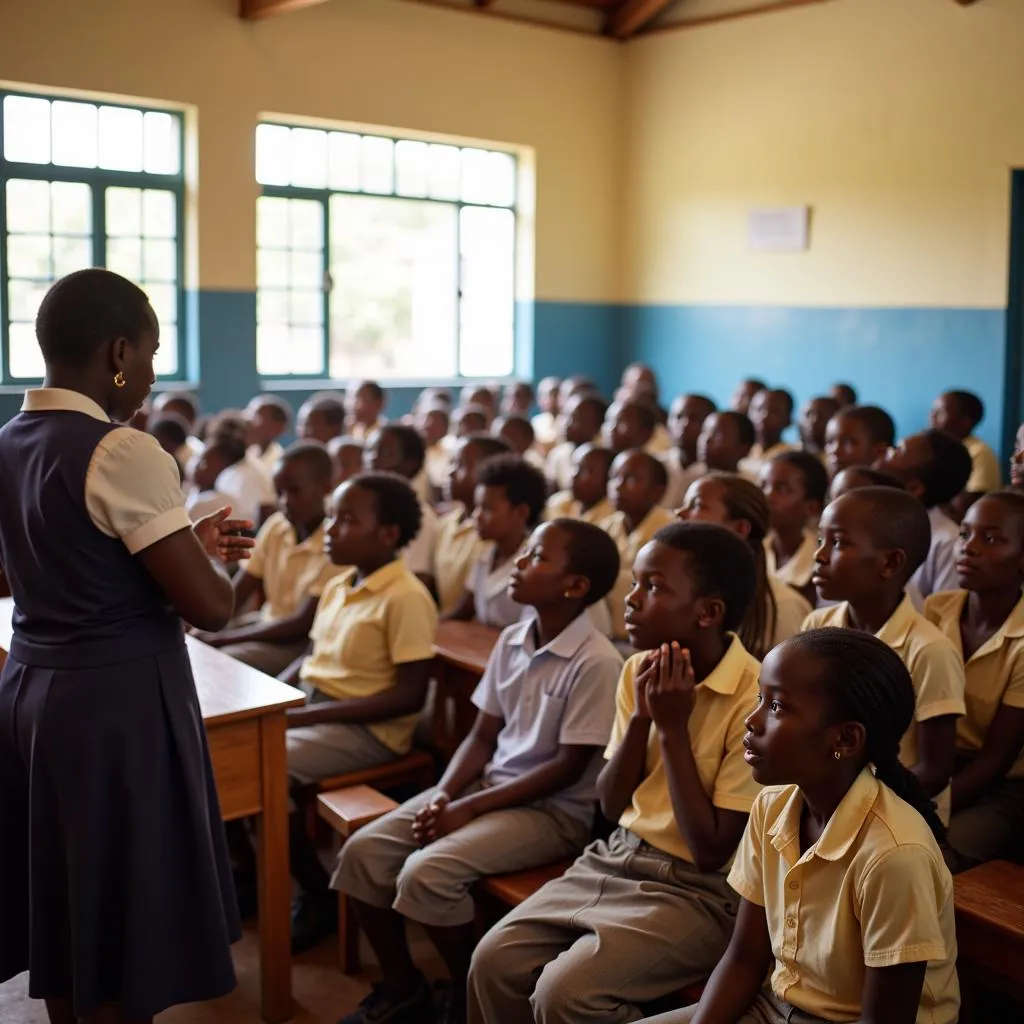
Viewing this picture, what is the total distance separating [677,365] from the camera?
368 inches

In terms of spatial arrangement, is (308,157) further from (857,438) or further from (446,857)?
(446,857)

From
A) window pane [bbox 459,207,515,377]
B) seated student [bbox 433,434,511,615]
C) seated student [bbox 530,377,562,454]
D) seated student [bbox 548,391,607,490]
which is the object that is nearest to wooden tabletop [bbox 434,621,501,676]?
seated student [bbox 433,434,511,615]

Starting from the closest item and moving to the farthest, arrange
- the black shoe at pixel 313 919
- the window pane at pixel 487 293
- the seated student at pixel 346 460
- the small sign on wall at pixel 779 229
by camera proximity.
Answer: the black shoe at pixel 313 919
the seated student at pixel 346 460
the small sign on wall at pixel 779 229
the window pane at pixel 487 293

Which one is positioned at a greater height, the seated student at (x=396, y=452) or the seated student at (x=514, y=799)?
the seated student at (x=396, y=452)

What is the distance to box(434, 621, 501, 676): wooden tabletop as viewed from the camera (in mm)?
3082

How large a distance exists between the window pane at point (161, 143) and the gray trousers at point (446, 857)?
6.03 metres

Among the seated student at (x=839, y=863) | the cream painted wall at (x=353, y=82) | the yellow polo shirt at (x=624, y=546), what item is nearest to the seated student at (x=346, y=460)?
the yellow polo shirt at (x=624, y=546)

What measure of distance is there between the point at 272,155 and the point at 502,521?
541cm

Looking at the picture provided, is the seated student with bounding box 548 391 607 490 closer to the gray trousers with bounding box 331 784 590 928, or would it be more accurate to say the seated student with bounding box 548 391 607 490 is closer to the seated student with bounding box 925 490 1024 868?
the seated student with bounding box 925 490 1024 868

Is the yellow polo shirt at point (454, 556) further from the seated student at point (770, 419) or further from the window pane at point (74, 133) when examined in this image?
the window pane at point (74, 133)

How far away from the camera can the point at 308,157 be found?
819 cm

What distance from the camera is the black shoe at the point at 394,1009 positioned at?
234cm

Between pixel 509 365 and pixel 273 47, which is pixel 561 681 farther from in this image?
pixel 509 365

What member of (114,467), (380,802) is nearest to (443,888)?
(380,802)
